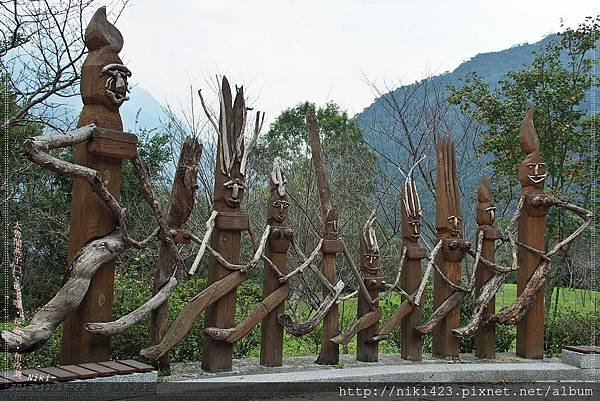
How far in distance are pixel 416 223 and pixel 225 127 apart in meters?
2.41

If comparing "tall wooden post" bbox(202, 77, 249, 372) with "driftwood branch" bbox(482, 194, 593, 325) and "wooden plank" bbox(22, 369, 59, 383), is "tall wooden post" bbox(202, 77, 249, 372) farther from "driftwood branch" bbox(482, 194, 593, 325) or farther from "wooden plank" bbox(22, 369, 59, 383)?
"driftwood branch" bbox(482, 194, 593, 325)

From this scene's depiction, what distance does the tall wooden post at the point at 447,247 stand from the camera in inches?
275

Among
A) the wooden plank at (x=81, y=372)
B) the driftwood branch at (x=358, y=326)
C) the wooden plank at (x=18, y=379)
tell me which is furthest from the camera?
the driftwood branch at (x=358, y=326)

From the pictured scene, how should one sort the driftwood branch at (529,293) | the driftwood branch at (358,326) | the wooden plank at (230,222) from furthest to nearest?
1. the driftwood branch at (529,293)
2. the driftwood branch at (358,326)
3. the wooden plank at (230,222)

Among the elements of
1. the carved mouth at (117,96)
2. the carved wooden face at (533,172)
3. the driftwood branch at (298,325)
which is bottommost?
the driftwood branch at (298,325)

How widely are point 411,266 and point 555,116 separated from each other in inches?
243

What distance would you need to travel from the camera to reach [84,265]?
15.1 ft

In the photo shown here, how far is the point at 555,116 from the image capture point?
1157 centimetres

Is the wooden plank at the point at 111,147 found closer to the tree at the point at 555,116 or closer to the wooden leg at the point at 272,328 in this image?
the wooden leg at the point at 272,328

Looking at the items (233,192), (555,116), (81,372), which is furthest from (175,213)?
(555,116)

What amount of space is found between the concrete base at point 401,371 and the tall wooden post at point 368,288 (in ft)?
0.43

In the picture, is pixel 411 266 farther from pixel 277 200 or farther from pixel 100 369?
pixel 100 369

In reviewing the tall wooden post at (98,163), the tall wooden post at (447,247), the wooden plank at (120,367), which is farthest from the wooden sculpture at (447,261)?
the tall wooden post at (98,163)

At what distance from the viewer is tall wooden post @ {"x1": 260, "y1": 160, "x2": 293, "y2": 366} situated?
5973 mm
